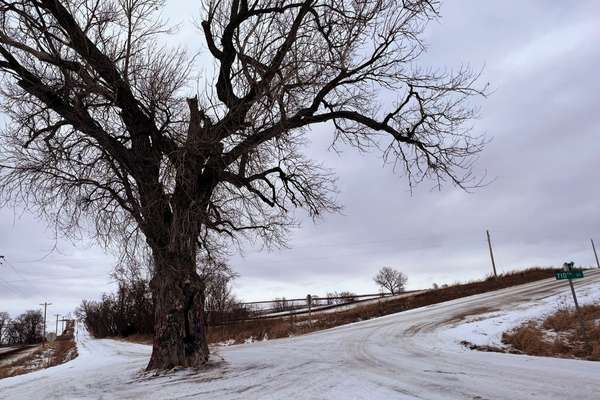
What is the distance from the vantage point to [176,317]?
33.1ft

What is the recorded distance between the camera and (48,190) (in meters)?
12.0

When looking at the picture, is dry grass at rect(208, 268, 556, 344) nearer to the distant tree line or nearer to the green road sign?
the green road sign

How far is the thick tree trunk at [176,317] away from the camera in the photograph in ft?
32.8

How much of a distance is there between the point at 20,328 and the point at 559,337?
135 m

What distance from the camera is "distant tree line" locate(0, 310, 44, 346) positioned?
118 meters

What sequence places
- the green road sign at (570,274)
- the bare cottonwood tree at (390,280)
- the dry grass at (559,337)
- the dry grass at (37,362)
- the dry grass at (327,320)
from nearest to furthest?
the dry grass at (559,337), the green road sign at (570,274), the dry grass at (327,320), the dry grass at (37,362), the bare cottonwood tree at (390,280)

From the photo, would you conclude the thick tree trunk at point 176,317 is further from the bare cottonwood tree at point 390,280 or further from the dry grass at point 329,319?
the bare cottonwood tree at point 390,280

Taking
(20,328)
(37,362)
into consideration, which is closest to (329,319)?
(37,362)

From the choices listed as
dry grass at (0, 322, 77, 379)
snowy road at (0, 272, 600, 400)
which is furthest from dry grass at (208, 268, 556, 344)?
snowy road at (0, 272, 600, 400)

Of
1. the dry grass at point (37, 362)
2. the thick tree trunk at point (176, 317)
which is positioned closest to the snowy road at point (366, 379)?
the thick tree trunk at point (176, 317)

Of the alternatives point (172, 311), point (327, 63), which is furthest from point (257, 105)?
point (172, 311)

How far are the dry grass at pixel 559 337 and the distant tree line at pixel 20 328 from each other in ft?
425

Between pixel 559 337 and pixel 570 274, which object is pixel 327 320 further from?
pixel 570 274

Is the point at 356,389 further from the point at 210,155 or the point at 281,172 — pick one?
the point at 281,172
